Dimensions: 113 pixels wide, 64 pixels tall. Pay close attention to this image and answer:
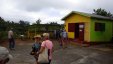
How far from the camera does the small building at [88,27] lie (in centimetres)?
2623

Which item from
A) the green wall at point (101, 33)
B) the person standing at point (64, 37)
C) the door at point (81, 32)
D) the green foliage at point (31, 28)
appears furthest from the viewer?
the green foliage at point (31, 28)

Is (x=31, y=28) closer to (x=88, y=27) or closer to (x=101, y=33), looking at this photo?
(x=88, y=27)

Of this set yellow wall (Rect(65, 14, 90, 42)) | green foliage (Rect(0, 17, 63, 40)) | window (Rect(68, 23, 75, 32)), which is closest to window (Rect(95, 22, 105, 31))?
yellow wall (Rect(65, 14, 90, 42))

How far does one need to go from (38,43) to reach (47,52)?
79cm

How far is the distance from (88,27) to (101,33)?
94.2 inches

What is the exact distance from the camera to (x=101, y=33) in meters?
27.9

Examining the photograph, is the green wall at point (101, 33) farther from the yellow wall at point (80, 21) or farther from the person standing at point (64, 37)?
the person standing at point (64, 37)

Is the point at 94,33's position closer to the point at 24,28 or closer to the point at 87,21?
the point at 87,21

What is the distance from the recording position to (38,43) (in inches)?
365

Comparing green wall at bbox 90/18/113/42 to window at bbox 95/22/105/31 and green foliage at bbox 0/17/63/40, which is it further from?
green foliage at bbox 0/17/63/40

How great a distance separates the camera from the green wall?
86.4 feet

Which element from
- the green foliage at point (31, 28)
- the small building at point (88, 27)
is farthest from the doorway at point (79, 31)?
the green foliage at point (31, 28)

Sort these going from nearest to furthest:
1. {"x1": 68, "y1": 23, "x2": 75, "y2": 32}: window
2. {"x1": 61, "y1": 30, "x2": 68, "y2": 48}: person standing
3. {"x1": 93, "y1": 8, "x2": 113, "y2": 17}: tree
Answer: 1. {"x1": 61, "y1": 30, "x2": 68, "y2": 48}: person standing
2. {"x1": 68, "y1": 23, "x2": 75, "y2": 32}: window
3. {"x1": 93, "y1": 8, "x2": 113, "y2": 17}: tree

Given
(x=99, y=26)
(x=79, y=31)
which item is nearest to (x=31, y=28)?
(x=79, y=31)
